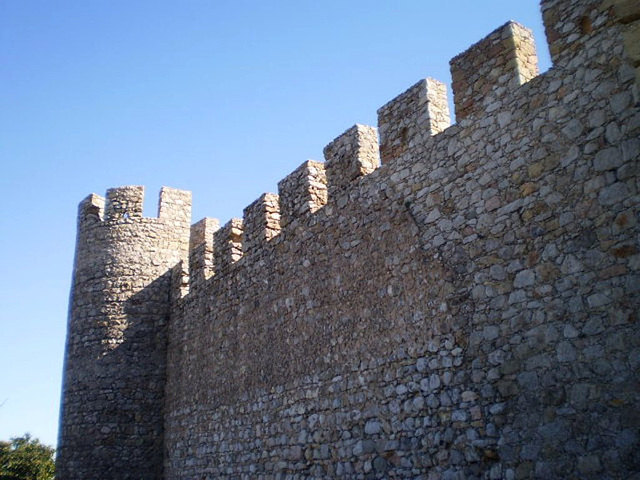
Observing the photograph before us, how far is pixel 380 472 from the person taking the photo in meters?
6.10

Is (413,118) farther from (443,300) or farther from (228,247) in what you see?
(228,247)

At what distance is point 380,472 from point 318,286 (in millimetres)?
2185

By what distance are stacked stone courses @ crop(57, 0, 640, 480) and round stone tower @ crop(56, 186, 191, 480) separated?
0.06 metres

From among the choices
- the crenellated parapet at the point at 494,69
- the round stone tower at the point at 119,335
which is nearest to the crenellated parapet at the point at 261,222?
the round stone tower at the point at 119,335

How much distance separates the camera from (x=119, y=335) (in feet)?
34.9

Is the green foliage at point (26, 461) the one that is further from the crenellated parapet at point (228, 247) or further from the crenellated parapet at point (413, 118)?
the crenellated parapet at point (413, 118)

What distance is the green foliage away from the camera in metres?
15.5

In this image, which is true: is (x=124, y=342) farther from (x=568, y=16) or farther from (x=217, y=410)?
(x=568, y=16)

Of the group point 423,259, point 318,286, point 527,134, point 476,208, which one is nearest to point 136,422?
point 318,286

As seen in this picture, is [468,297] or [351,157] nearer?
[468,297]

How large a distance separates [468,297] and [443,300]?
28cm

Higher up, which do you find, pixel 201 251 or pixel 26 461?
pixel 201 251

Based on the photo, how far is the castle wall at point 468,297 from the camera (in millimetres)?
4672

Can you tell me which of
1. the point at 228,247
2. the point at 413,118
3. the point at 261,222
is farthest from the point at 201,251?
the point at 413,118
